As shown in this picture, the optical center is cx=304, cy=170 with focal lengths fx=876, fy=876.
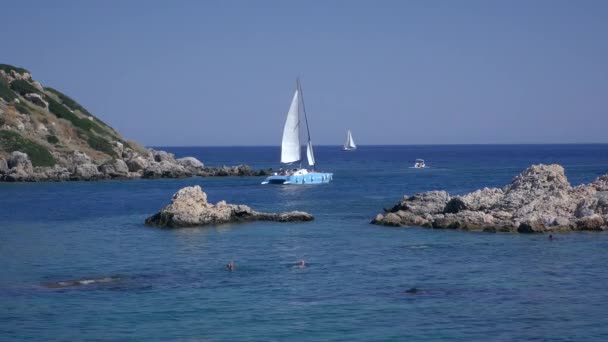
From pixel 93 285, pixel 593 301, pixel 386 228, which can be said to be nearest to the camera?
pixel 593 301

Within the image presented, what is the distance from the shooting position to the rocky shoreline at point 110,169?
101m

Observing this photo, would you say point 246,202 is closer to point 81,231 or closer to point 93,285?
point 81,231

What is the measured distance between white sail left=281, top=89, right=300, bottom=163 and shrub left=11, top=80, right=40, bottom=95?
177 feet

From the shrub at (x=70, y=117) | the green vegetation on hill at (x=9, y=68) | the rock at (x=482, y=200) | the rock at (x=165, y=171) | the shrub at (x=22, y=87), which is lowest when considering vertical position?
the rock at (x=482, y=200)

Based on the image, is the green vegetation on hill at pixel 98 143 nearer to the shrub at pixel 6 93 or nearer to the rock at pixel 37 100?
the rock at pixel 37 100

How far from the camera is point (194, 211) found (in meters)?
53.7

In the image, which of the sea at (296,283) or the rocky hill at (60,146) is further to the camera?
the rocky hill at (60,146)

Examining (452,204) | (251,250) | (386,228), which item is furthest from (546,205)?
(251,250)

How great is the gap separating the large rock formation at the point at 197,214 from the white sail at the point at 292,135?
37.9m

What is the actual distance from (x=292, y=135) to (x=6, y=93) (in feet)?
166

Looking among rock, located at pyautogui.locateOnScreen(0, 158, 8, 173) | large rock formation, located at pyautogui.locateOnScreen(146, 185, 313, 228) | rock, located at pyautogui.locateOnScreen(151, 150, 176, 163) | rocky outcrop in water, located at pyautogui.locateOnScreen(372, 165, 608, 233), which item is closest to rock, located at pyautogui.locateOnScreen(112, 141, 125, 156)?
rock, located at pyautogui.locateOnScreen(151, 150, 176, 163)

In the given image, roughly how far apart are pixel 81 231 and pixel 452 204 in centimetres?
2248

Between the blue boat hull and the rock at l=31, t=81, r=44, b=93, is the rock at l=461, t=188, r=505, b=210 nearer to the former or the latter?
the blue boat hull

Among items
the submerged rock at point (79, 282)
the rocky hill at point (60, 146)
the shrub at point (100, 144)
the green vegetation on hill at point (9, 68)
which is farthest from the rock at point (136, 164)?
the submerged rock at point (79, 282)
